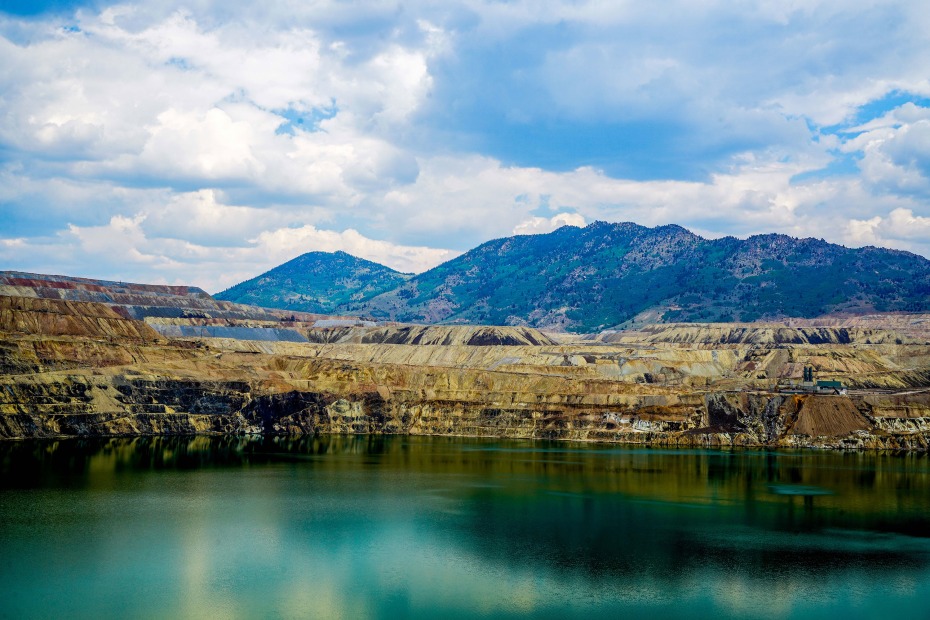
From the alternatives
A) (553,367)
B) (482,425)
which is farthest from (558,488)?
(553,367)

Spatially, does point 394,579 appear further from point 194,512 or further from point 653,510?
point 653,510

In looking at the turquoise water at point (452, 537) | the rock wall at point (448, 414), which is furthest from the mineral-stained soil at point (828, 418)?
the turquoise water at point (452, 537)

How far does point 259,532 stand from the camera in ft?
203

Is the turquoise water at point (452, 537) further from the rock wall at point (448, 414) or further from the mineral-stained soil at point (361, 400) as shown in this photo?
the mineral-stained soil at point (361, 400)

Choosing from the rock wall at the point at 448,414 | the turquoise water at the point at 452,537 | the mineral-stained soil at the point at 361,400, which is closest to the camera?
the turquoise water at the point at 452,537

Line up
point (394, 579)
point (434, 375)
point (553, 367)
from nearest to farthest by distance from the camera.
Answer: point (394, 579) → point (434, 375) → point (553, 367)

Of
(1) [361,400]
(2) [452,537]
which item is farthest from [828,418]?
(2) [452,537]

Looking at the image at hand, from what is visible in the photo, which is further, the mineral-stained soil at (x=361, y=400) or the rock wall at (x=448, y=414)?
the mineral-stained soil at (x=361, y=400)

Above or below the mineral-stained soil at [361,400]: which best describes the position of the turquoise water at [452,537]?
below

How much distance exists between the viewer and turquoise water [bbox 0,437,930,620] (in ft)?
153

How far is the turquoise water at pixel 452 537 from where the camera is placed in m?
46.6

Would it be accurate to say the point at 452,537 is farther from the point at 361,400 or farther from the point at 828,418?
the point at 361,400

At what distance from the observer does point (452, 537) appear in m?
61.4

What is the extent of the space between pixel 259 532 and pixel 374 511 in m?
11.2
